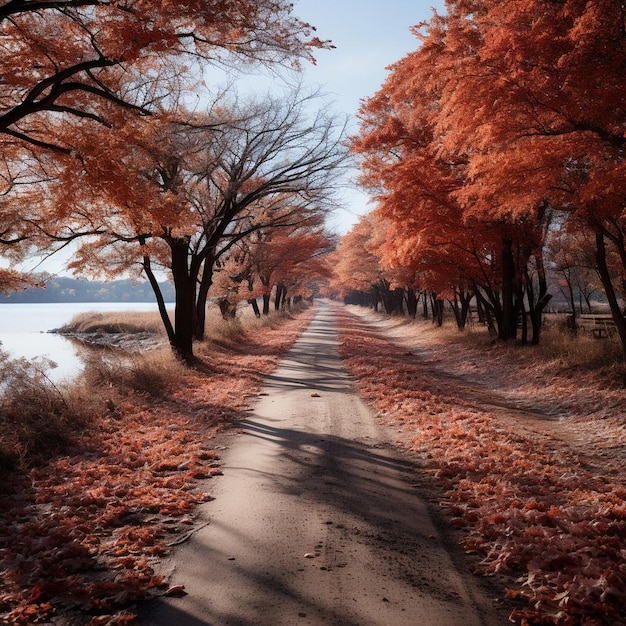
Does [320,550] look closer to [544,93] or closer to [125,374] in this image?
[544,93]

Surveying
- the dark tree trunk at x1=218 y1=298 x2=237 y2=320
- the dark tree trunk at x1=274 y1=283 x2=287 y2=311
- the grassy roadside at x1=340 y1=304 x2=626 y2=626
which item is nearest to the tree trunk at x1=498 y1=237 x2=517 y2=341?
the grassy roadside at x1=340 y1=304 x2=626 y2=626

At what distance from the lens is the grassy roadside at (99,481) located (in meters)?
3.43

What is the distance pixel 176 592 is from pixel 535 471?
4.07 meters

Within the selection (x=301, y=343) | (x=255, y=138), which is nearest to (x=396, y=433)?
(x=255, y=138)

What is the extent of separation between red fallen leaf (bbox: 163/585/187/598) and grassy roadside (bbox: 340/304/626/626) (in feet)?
7.04

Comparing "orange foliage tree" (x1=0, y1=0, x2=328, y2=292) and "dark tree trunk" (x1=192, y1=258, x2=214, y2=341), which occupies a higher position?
"orange foliage tree" (x1=0, y1=0, x2=328, y2=292)

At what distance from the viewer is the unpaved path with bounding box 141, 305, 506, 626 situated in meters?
3.17

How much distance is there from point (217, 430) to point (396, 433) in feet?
8.94

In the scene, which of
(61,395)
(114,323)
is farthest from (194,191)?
(114,323)

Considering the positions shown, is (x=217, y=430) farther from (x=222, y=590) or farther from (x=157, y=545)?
(x=222, y=590)

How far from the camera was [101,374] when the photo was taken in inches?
398

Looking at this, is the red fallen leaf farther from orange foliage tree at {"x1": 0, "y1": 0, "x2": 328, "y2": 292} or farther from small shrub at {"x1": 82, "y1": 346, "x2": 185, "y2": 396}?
small shrub at {"x1": 82, "y1": 346, "x2": 185, "y2": 396}

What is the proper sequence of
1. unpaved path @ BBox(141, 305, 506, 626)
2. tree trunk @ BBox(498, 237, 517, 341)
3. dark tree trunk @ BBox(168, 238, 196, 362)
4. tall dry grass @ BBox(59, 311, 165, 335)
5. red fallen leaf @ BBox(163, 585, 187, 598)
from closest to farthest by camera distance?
1. unpaved path @ BBox(141, 305, 506, 626)
2. red fallen leaf @ BBox(163, 585, 187, 598)
3. dark tree trunk @ BBox(168, 238, 196, 362)
4. tree trunk @ BBox(498, 237, 517, 341)
5. tall dry grass @ BBox(59, 311, 165, 335)

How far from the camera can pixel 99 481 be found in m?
5.56
